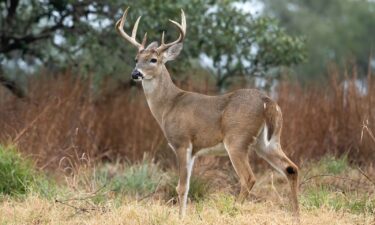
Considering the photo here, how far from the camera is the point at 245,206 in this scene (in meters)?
6.78

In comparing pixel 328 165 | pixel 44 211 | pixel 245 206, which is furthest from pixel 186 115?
pixel 328 165

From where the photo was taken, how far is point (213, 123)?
24.2 feet

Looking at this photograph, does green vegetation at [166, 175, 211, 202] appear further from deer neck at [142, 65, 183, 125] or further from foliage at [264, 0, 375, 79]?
foliage at [264, 0, 375, 79]

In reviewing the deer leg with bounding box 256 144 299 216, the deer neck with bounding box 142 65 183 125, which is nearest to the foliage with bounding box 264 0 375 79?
the deer neck with bounding box 142 65 183 125

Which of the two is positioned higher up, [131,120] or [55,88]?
[55,88]

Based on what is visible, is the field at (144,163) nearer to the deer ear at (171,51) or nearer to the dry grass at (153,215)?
the dry grass at (153,215)

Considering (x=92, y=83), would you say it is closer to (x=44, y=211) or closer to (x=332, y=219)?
(x=44, y=211)

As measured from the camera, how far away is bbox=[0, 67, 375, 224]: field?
21.7 ft

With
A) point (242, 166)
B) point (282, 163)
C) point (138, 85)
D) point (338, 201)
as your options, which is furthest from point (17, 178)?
point (138, 85)

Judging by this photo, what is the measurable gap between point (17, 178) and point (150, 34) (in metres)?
3.49

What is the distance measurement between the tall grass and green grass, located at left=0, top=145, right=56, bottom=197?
33.5 inches

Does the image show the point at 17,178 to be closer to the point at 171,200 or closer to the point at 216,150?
the point at 171,200

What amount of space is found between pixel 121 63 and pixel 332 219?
291 inches

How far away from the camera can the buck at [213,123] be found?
7.03 meters
